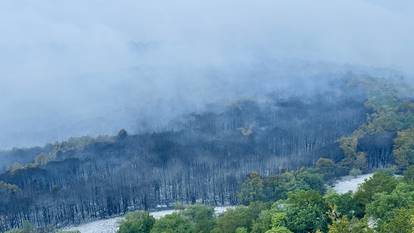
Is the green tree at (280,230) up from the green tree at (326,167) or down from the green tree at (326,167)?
up

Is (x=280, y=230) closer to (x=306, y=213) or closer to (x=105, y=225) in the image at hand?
(x=306, y=213)

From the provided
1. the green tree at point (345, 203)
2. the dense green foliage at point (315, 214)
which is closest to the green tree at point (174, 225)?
the dense green foliage at point (315, 214)

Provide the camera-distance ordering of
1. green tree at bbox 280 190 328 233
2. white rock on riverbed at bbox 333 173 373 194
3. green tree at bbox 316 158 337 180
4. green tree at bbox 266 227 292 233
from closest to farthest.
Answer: green tree at bbox 266 227 292 233 < green tree at bbox 280 190 328 233 < white rock on riverbed at bbox 333 173 373 194 < green tree at bbox 316 158 337 180

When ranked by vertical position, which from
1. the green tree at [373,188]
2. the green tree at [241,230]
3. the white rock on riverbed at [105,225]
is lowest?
the white rock on riverbed at [105,225]

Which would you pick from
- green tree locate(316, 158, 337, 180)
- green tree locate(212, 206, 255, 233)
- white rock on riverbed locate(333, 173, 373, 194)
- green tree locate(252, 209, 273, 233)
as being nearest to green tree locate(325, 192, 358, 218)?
green tree locate(252, 209, 273, 233)

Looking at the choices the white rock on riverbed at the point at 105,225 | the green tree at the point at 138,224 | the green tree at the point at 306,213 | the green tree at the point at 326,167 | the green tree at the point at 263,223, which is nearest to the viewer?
the green tree at the point at 306,213

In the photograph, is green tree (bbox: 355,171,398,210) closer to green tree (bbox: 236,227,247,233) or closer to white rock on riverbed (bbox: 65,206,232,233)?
green tree (bbox: 236,227,247,233)

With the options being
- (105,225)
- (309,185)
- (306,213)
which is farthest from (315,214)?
(105,225)

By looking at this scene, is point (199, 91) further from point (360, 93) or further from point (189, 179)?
point (189, 179)

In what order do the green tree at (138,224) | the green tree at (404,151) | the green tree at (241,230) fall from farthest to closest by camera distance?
1. the green tree at (404,151)
2. the green tree at (138,224)
3. the green tree at (241,230)

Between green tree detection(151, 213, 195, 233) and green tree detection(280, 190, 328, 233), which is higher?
green tree detection(280, 190, 328, 233)

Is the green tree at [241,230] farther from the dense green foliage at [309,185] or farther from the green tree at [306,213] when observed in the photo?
the green tree at [306,213]

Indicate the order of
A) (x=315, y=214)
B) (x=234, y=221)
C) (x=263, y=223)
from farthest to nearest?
(x=234, y=221) → (x=263, y=223) → (x=315, y=214)

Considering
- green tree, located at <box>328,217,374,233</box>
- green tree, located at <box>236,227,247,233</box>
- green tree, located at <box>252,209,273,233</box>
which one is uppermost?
green tree, located at <box>328,217,374,233</box>
